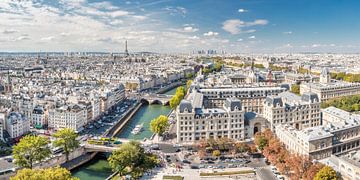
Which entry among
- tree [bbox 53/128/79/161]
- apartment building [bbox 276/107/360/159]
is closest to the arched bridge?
apartment building [bbox 276/107/360/159]

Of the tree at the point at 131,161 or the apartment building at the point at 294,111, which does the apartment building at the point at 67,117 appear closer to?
the tree at the point at 131,161

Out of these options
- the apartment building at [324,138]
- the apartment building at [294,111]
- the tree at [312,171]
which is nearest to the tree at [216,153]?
the apartment building at [324,138]

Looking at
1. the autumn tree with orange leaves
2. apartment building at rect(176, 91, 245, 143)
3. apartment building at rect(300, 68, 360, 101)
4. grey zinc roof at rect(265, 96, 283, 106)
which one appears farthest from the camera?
apartment building at rect(300, 68, 360, 101)

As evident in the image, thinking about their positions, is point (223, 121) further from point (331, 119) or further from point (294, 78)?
point (294, 78)

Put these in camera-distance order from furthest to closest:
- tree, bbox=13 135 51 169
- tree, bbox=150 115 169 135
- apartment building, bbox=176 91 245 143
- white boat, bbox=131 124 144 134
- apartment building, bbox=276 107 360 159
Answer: white boat, bbox=131 124 144 134 → tree, bbox=150 115 169 135 → apartment building, bbox=176 91 245 143 → apartment building, bbox=276 107 360 159 → tree, bbox=13 135 51 169

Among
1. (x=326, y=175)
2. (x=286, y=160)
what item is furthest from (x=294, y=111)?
(x=326, y=175)

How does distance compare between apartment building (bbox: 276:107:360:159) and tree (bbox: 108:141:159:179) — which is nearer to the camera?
tree (bbox: 108:141:159:179)

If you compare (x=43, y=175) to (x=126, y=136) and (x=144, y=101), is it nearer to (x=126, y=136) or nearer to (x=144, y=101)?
(x=126, y=136)

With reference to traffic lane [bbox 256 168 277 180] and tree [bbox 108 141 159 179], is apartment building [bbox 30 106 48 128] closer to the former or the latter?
tree [bbox 108 141 159 179]
